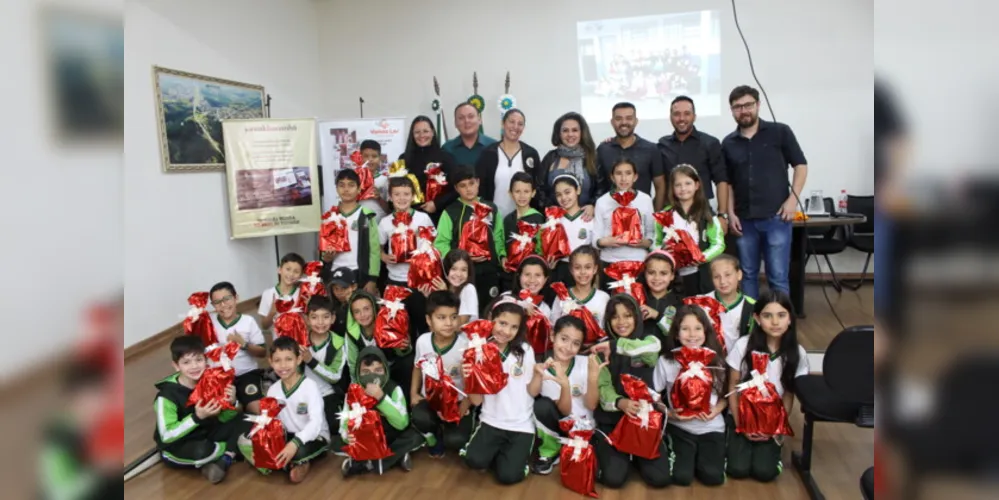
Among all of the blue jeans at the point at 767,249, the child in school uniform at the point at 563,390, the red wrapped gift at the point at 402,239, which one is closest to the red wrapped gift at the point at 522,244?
the red wrapped gift at the point at 402,239

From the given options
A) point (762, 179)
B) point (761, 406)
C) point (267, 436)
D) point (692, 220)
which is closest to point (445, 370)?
point (267, 436)

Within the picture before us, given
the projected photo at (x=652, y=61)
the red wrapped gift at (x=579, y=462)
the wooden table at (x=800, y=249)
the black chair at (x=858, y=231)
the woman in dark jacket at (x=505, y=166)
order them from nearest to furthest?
the red wrapped gift at (x=579, y=462) < the woman in dark jacket at (x=505, y=166) < the wooden table at (x=800, y=249) < the black chair at (x=858, y=231) < the projected photo at (x=652, y=61)

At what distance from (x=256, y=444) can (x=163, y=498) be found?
16.7 inches

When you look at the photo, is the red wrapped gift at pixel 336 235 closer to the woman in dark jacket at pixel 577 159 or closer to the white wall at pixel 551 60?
the woman in dark jacket at pixel 577 159

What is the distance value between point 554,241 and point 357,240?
1.24 metres

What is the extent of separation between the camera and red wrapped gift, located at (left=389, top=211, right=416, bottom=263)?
3.57 metres

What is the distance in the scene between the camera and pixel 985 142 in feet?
0.75

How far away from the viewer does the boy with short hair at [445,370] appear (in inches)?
110

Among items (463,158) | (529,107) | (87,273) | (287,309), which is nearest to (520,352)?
(287,309)

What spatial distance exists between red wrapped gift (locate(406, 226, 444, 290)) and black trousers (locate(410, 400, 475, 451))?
757 millimetres

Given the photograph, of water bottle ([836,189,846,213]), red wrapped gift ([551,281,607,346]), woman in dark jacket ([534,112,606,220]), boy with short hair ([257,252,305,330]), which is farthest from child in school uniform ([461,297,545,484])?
water bottle ([836,189,846,213])

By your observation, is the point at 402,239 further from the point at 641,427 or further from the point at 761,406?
the point at 761,406

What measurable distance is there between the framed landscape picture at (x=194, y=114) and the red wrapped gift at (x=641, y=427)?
12.9ft

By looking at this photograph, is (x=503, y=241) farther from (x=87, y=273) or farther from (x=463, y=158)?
(x=87, y=273)
